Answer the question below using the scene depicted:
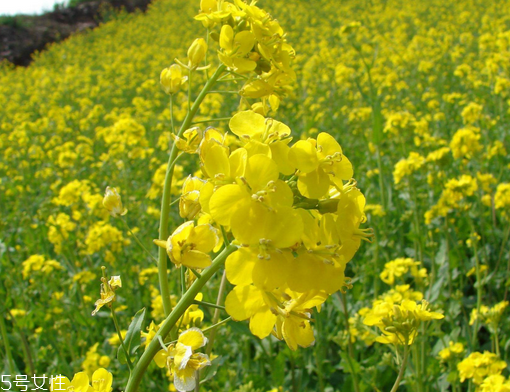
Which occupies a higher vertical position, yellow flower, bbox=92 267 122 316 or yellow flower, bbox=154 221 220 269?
yellow flower, bbox=154 221 220 269

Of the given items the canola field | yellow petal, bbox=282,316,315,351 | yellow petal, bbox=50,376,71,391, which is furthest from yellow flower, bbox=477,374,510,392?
yellow petal, bbox=50,376,71,391

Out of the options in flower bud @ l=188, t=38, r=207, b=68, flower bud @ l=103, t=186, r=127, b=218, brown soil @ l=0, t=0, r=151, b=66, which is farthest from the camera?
brown soil @ l=0, t=0, r=151, b=66

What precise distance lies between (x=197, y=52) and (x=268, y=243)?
962mm

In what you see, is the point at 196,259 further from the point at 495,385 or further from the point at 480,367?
the point at 480,367

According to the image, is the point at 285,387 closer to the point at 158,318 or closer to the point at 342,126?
the point at 158,318

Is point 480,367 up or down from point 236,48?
down

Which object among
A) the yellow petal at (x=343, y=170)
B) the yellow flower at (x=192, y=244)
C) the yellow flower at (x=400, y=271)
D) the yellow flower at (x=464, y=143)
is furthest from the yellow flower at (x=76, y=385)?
the yellow flower at (x=464, y=143)

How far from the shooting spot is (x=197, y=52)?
5.34 ft

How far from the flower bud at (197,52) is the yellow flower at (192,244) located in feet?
2.68

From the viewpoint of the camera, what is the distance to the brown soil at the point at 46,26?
21641 millimetres

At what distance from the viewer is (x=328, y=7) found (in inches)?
709

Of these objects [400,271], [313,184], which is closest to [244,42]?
[313,184]

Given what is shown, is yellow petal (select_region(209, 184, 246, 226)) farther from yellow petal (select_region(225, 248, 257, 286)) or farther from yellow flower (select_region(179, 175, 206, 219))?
yellow flower (select_region(179, 175, 206, 219))

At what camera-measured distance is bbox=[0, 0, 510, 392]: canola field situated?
102 cm
